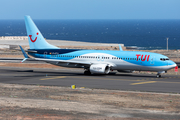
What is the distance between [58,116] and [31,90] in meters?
13.0

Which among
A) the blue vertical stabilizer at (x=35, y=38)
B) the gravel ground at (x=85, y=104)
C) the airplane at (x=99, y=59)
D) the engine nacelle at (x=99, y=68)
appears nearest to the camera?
the gravel ground at (x=85, y=104)

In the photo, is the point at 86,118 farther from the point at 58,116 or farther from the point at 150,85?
the point at 150,85

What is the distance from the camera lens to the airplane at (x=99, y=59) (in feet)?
151

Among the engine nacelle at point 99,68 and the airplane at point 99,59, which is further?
the engine nacelle at point 99,68

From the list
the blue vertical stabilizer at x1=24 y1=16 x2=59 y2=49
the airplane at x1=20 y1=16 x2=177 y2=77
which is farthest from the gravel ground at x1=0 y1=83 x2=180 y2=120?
the blue vertical stabilizer at x1=24 y1=16 x2=59 y2=49

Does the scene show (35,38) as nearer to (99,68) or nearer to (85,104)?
(99,68)

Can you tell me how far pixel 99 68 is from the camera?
47562 millimetres

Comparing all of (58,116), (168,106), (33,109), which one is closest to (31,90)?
(33,109)

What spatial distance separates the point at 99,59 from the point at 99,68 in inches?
87.3

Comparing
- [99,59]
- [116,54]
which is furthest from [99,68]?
[116,54]

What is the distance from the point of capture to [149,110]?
24047 millimetres

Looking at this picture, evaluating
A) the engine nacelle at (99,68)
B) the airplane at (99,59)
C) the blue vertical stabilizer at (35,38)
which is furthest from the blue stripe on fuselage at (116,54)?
the engine nacelle at (99,68)

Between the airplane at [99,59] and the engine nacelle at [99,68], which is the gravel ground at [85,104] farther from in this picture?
the airplane at [99,59]

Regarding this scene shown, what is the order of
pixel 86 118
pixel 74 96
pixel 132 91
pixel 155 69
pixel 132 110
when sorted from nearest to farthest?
pixel 86 118, pixel 132 110, pixel 74 96, pixel 132 91, pixel 155 69
